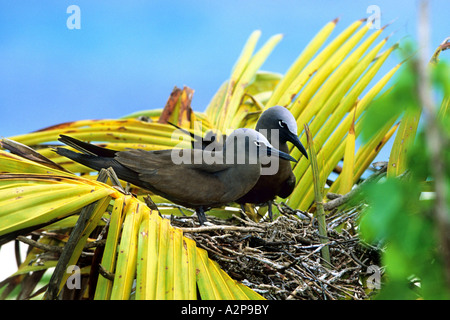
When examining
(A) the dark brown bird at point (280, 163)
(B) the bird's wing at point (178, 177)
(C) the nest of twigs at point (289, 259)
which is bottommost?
(C) the nest of twigs at point (289, 259)

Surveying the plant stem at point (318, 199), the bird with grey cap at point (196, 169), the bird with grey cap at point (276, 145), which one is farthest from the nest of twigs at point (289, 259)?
the bird with grey cap at point (276, 145)

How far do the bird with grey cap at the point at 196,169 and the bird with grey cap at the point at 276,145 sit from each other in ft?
1.53

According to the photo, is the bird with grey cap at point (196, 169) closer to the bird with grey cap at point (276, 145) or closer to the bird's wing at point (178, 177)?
the bird's wing at point (178, 177)

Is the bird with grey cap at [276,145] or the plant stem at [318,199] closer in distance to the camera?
the plant stem at [318,199]

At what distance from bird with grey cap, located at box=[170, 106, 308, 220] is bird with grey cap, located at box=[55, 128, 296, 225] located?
465mm

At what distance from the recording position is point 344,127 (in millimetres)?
4582

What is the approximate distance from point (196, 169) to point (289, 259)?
0.88m

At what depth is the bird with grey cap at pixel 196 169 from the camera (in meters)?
3.37

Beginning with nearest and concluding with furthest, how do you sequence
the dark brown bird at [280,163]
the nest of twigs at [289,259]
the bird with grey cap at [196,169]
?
the nest of twigs at [289,259]
the bird with grey cap at [196,169]
the dark brown bird at [280,163]

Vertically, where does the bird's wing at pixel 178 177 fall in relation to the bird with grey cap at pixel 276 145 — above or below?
below

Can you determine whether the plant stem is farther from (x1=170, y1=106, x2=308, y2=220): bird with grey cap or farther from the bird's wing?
(x1=170, y1=106, x2=308, y2=220): bird with grey cap
